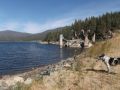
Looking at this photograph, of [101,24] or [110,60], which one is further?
[101,24]

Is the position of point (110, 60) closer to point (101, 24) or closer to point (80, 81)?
point (80, 81)

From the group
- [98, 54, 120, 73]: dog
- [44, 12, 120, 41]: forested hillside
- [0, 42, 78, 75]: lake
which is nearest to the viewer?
[98, 54, 120, 73]: dog

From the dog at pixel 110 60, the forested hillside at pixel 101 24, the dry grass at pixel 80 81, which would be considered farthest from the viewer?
the forested hillside at pixel 101 24

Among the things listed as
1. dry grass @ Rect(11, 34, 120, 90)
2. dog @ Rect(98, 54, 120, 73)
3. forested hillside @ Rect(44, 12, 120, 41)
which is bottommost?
dry grass @ Rect(11, 34, 120, 90)

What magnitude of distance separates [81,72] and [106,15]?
159 metres

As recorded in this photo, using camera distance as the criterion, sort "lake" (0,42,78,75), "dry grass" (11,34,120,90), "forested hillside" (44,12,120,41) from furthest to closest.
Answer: "forested hillside" (44,12,120,41) < "lake" (0,42,78,75) < "dry grass" (11,34,120,90)

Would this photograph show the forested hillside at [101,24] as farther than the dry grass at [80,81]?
Yes

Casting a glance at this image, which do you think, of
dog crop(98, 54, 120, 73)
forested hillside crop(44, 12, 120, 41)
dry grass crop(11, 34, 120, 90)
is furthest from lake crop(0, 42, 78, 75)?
forested hillside crop(44, 12, 120, 41)

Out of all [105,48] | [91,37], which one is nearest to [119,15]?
[91,37]

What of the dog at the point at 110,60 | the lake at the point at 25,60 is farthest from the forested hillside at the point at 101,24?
the dog at the point at 110,60

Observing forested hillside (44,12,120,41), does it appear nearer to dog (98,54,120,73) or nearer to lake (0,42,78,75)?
lake (0,42,78,75)

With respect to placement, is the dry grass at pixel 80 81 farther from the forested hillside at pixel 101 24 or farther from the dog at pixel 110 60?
the forested hillside at pixel 101 24

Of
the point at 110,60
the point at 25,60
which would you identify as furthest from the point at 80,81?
the point at 25,60

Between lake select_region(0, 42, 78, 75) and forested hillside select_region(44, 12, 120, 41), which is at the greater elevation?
forested hillside select_region(44, 12, 120, 41)
